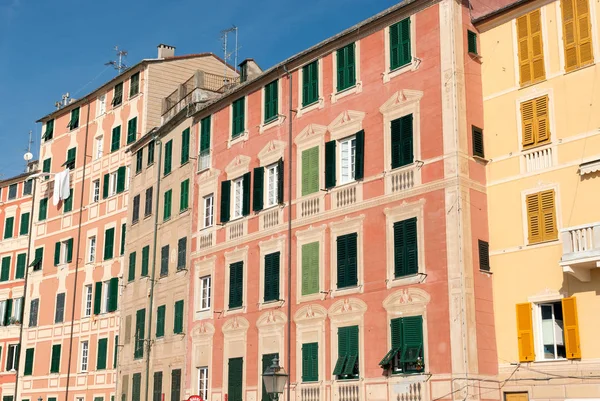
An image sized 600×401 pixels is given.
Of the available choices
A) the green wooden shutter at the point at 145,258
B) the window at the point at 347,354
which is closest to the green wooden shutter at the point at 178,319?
the green wooden shutter at the point at 145,258

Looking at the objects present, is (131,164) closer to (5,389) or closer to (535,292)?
(5,389)

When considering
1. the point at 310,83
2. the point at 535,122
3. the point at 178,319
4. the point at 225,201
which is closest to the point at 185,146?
the point at 225,201

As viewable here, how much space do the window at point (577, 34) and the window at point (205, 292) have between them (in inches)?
734

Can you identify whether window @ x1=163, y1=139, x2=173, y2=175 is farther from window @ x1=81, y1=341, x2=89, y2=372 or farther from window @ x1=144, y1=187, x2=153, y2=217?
window @ x1=81, y1=341, x2=89, y2=372

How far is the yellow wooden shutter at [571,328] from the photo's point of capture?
24250mm

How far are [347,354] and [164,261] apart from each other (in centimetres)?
1527

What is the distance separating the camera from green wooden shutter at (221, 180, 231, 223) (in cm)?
3716

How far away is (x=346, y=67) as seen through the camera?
3228 centimetres

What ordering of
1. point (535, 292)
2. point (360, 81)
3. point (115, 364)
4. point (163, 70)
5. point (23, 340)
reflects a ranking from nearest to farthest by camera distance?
point (535, 292)
point (360, 81)
point (115, 364)
point (163, 70)
point (23, 340)

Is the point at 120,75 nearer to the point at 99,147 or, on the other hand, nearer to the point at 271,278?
the point at 99,147

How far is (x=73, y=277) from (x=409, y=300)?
1172 inches

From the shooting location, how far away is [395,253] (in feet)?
93.7

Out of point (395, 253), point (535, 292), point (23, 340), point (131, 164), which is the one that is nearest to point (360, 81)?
point (395, 253)

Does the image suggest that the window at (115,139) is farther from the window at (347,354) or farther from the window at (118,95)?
the window at (347,354)
